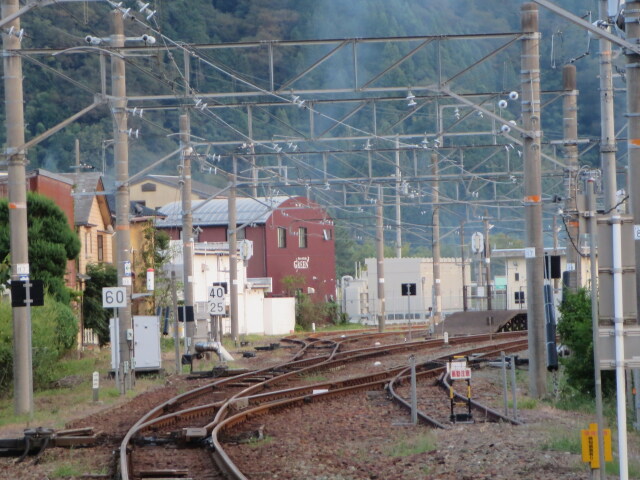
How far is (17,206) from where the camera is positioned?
19.6 meters

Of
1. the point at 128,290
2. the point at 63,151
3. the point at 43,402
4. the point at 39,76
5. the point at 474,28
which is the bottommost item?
the point at 43,402

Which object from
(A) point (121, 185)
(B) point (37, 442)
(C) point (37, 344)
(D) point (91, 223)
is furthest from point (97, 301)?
(B) point (37, 442)

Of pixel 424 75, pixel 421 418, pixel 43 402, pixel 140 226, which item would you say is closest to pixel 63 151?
pixel 424 75

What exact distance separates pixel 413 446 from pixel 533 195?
732 centimetres

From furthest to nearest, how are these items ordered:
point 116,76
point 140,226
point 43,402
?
1. point 140,226
2. point 116,76
3. point 43,402

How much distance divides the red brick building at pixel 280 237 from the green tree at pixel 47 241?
3169cm

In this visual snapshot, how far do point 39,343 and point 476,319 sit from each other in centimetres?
Result: 2538

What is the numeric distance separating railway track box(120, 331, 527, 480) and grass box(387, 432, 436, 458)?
4.53 ft

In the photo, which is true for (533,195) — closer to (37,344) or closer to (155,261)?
(37,344)

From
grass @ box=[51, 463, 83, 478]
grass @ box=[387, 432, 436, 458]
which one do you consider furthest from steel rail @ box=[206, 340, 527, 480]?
grass @ box=[51, 463, 83, 478]

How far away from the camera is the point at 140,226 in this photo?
5134 centimetres

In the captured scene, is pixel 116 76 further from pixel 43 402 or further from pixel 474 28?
pixel 474 28

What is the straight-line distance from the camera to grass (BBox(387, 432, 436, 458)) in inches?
531

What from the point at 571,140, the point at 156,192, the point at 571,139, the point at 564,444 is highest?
the point at 156,192
